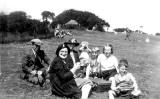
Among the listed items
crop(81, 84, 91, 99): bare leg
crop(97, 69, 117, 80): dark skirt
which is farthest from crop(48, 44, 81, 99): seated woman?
crop(97, 69, 117, 80): dark skirt

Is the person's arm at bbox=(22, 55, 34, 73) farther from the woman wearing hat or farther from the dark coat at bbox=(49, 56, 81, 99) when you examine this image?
the dark coat at bbox=(49, 56, 81, 99)

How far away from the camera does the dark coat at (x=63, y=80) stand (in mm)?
7062

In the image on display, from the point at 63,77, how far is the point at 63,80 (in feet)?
0.63

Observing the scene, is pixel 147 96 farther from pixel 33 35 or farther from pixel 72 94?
pixel 33 35

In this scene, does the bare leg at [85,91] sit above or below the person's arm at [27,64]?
below

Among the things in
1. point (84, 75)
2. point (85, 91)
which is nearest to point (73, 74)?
point (85, 91)

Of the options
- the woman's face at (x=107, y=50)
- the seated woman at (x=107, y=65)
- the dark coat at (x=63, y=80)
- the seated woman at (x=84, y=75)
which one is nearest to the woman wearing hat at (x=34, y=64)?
the seated woman at (x=84, y=75)

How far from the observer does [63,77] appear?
703cm

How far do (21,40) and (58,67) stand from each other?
2647 centimetres

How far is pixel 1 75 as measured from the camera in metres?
11.0

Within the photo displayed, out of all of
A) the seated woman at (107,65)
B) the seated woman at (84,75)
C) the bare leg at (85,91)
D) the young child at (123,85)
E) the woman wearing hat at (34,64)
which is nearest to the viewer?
the bare leg at (85,91)

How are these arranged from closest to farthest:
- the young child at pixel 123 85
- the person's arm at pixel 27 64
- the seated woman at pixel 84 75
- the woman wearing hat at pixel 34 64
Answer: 1. the seated woman at pixel 84 75
2. the young child at pixel 123 85
3. the woman wearing hat at pixel 34 64
4. the person's arm at pixel 27 64

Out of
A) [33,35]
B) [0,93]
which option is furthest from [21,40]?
[0,93]

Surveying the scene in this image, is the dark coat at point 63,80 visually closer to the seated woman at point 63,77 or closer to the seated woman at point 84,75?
the seated woman at point 63,77
